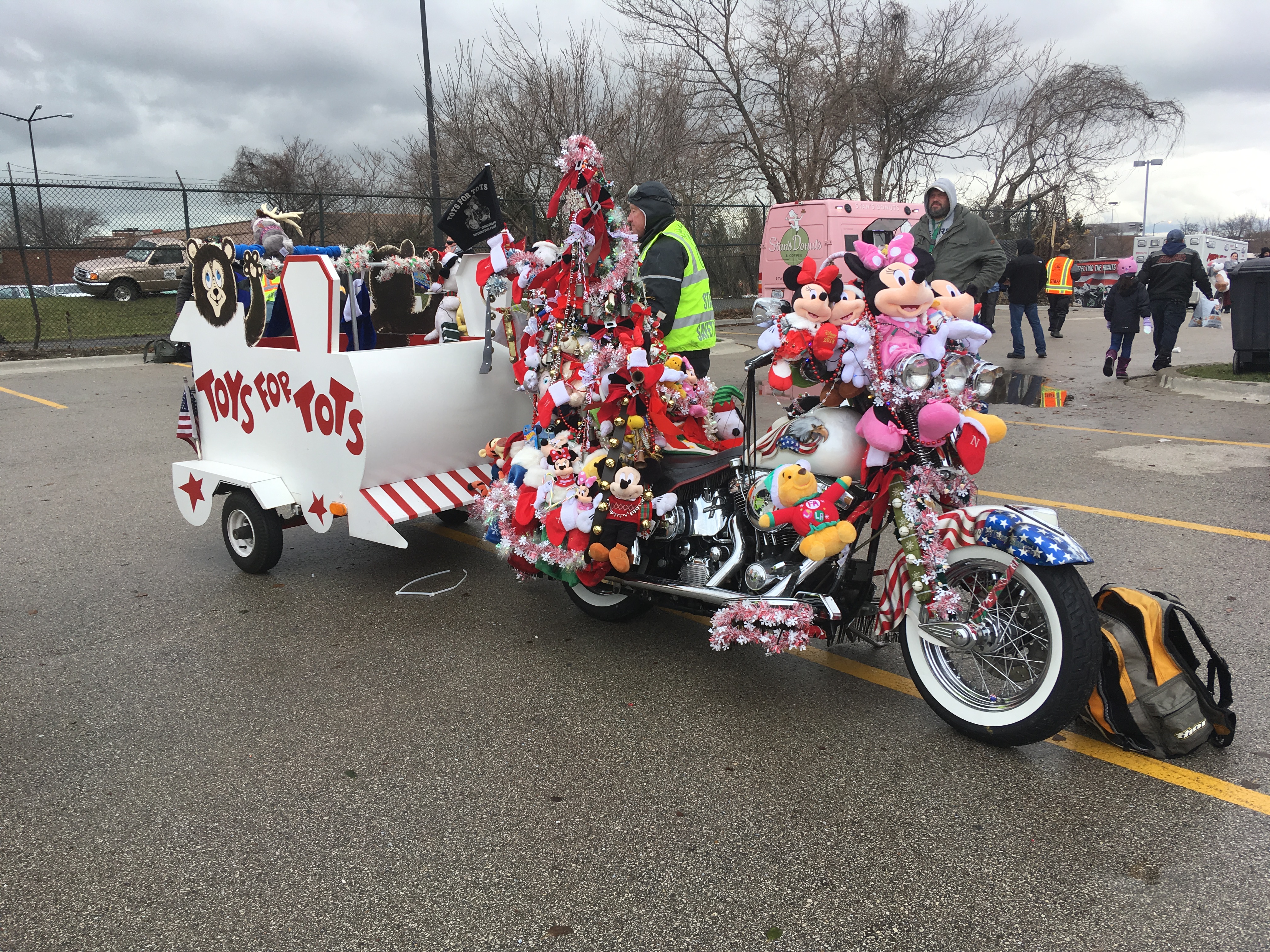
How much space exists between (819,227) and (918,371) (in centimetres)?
1403

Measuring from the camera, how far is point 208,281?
16.8 ft

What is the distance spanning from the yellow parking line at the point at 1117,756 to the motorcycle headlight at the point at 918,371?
3.85ft

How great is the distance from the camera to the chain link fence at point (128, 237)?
15359mm

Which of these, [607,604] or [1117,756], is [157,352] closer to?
[607,604]

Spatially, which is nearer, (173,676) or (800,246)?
(173,676)

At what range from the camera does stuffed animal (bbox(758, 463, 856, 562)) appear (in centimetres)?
319

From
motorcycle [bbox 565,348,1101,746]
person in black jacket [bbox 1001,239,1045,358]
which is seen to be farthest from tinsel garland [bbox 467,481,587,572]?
person in black jacket [bbox 1001,239,1045,358]

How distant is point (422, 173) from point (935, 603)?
69.8 feet

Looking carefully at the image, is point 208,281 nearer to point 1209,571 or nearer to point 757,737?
point 757,737

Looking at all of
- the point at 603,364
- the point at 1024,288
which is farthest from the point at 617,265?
the point at 1024,288

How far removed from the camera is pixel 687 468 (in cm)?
384

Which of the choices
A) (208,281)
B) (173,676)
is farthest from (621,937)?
(208,281)

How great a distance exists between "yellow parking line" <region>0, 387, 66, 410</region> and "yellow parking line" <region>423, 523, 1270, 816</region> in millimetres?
9847

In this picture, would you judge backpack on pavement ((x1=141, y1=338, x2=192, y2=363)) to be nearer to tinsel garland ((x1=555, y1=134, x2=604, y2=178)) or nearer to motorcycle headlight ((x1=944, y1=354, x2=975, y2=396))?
tinsel garland ((x1=555, y1=134, x2=604, y2=178))
